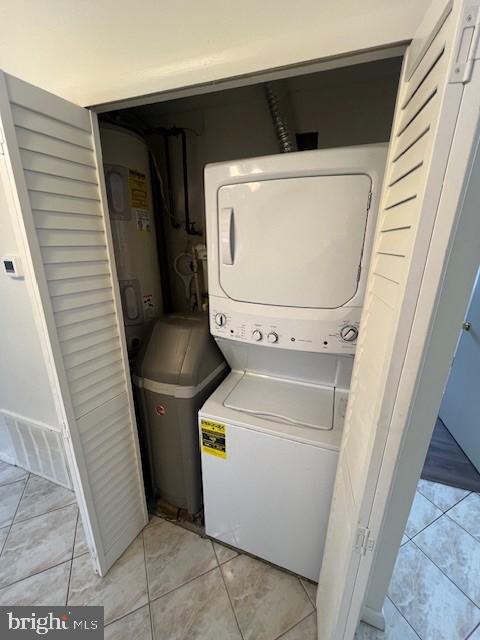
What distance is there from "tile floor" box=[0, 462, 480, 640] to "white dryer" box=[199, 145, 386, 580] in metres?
0.15

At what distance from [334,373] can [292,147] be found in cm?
120

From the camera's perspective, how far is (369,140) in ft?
4.85

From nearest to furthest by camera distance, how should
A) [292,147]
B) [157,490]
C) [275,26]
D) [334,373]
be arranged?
[275,26]
[334,373]
[292,147]
[157,490]

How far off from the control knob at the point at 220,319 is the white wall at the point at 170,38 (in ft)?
2.78

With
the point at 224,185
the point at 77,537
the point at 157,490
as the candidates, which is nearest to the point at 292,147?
the point at 224,185

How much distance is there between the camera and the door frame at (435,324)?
1.51ft

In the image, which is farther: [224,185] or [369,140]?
[369,140]

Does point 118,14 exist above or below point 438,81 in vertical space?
above

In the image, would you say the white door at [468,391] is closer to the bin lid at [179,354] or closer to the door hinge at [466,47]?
the bin lid at [179,354]

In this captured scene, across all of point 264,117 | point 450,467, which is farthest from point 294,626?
point 264,117

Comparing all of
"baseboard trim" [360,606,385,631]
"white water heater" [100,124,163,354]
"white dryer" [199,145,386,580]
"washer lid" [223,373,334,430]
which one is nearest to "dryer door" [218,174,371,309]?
"white dryer" [199,145,386,580]

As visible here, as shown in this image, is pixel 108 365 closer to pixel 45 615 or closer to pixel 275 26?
pixel 45 615

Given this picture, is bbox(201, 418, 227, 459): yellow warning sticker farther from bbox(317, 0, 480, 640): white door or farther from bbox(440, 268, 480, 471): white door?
bbox(440, 268, 480, 471): white door

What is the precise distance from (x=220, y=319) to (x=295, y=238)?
19.8 inches
